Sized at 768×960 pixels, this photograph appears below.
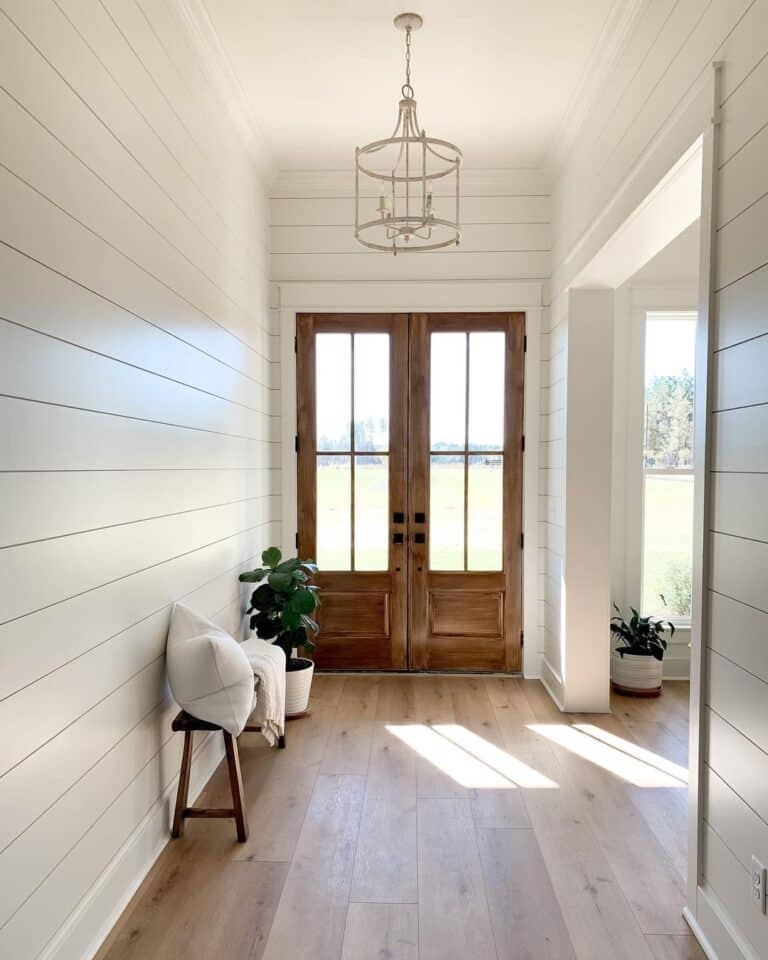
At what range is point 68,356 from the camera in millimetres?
1901

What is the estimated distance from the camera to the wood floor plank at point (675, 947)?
6.70 feet

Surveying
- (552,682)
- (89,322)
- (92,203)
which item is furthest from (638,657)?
(92,203)

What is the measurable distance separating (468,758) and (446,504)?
5.80 ft

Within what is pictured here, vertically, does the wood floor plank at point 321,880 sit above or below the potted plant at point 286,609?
below

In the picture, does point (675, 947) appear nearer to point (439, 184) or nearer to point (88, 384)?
point (88, 384)

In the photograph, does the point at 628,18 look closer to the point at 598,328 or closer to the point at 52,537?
the point at 598,328

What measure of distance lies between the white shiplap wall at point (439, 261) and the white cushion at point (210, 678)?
2599mm

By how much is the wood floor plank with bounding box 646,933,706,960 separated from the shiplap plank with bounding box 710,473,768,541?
1.20 meters

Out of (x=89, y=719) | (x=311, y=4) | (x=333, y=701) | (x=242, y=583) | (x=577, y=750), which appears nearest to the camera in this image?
(x=89, y=719)

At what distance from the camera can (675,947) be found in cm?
209

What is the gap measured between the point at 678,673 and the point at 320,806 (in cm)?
286

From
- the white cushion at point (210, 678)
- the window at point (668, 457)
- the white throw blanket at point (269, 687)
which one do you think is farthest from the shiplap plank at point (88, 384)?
the window at point (668, 457)

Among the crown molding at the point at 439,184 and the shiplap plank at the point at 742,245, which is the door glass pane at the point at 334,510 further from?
the shiplap plank at the point at 742,245

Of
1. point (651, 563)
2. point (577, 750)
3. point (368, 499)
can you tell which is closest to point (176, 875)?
point (577, 750)
